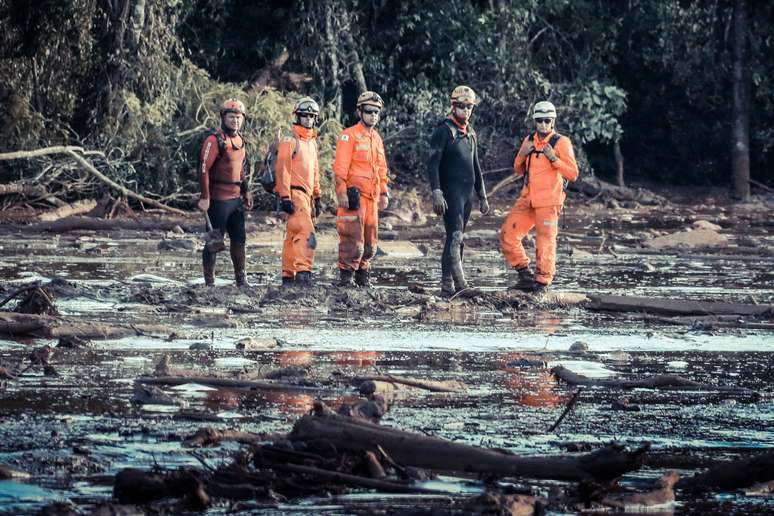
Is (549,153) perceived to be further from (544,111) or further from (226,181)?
(226,181)

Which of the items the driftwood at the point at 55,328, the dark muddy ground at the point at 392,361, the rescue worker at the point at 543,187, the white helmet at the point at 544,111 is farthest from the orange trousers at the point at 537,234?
the driftwood at the point at 55,328

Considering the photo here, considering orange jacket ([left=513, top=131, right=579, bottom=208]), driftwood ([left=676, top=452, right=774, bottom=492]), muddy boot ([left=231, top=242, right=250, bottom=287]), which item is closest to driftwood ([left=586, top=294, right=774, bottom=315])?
orange jacket ([left=513, top=131, right=579, bottom=208])

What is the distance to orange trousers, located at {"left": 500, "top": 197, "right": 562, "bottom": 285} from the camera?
14.7 metres

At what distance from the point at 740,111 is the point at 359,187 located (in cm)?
2010

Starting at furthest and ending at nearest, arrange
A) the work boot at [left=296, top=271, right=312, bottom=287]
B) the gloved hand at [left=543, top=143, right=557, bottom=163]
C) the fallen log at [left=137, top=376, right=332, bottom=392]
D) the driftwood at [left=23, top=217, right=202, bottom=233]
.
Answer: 1. the driftwood at [left=23, top=217, right=202, bottom=233]
2. the gloved hand at [left=543, top=143, right=557, bottom=163]
3. the work boot at [left=296, top=271, right=312, bottom=287]
4. the fallen log at [left=137, top=376, right=332, bottom=392]

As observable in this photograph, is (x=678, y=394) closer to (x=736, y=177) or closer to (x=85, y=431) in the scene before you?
(x=85, y=431)

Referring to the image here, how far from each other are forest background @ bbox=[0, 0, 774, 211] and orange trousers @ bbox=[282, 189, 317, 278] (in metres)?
10.8

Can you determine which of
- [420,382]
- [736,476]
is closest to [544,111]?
[420,382]

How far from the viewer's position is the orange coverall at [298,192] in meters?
14.1

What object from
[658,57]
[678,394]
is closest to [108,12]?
[658,57]

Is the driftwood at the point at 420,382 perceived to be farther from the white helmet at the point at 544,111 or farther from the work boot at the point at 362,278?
the white helmet at the point at 544,111

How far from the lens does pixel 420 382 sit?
349 inches

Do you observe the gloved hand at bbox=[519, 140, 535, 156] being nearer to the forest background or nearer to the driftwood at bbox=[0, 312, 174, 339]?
the driftwood at bbox=[0, 312, 174, 339]

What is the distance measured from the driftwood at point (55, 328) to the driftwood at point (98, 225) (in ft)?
35.9
